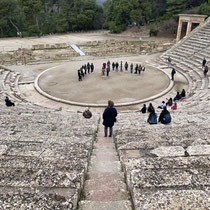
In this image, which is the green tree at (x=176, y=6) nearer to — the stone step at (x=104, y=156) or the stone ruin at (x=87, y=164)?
the stone ruin at (x=87, y=164)

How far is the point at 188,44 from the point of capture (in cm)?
Result: 2836

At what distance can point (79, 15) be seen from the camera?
190 ft

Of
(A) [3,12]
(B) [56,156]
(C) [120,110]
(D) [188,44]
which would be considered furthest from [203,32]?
(A) [3,12]

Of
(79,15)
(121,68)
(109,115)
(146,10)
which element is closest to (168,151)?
(109,115)

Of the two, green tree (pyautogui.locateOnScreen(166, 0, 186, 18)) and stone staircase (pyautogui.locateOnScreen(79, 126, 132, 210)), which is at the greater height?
green tree (pyautogui.locateOnScreen(166, 0, 186, 18))

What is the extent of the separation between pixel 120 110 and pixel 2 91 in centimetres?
999

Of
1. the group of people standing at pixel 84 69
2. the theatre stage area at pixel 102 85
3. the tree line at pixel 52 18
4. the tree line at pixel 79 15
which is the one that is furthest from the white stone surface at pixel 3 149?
the tree line at pixel 52 18

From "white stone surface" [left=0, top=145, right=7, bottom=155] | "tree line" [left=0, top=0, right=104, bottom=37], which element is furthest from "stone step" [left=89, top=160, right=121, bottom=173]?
"tree line" [left=0, top=0, right=104, bottom=37]

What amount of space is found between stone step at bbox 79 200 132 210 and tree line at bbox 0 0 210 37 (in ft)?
156

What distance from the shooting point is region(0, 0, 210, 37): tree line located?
4903 centimetres

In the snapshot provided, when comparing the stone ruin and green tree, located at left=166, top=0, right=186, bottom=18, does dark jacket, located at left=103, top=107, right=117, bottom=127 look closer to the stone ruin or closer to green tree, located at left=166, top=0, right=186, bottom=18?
the stone ruin

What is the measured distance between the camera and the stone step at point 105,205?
365cm

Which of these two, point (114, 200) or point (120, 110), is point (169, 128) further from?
point (120, 110)

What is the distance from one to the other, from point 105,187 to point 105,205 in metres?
0.75
